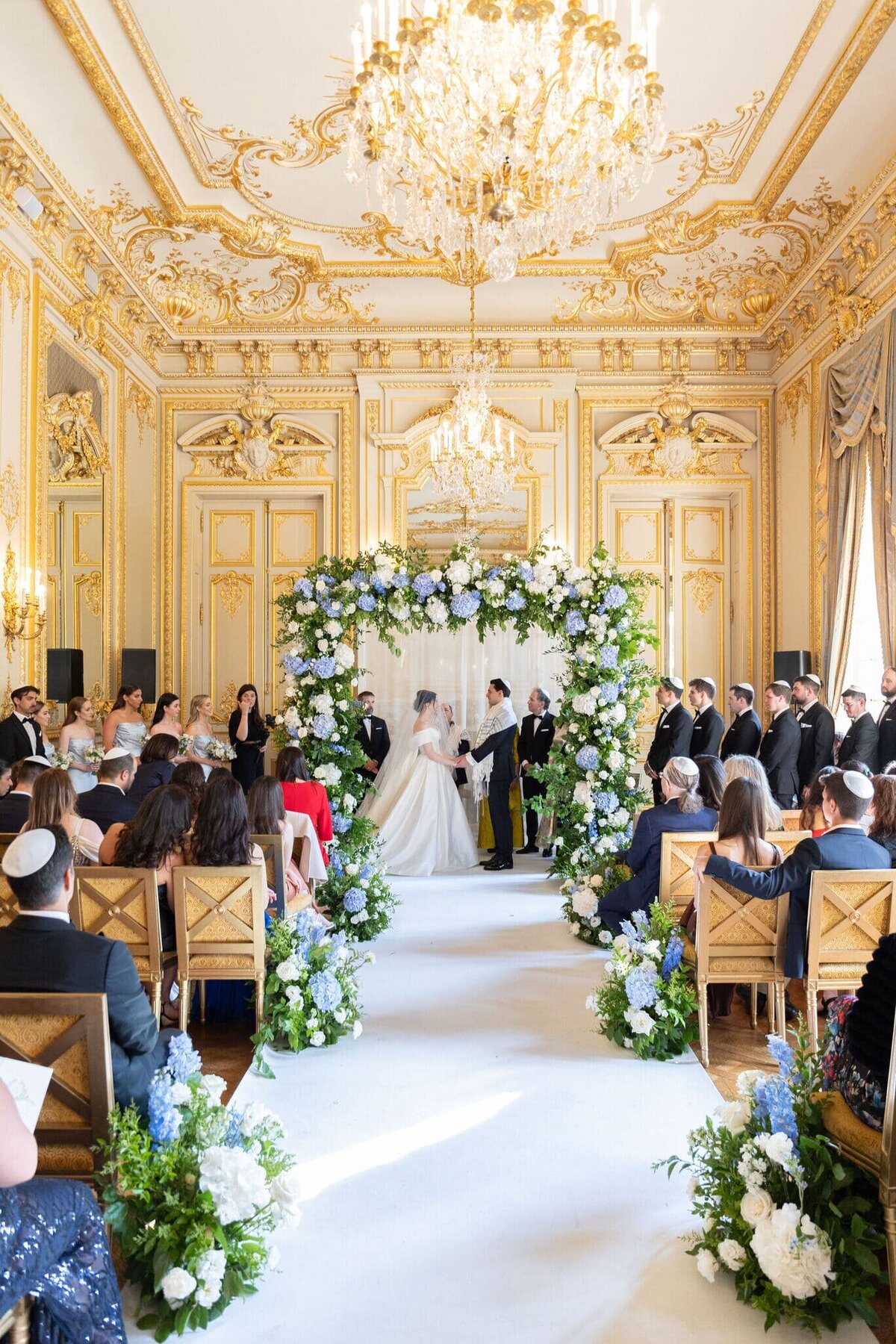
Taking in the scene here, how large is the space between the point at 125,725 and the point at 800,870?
668 cm

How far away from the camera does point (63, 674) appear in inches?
341

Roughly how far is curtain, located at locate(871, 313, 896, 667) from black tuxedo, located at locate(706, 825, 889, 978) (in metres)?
4.08

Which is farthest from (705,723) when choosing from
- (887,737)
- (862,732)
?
(887,737)

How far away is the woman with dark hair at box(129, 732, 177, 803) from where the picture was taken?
612 centimetres

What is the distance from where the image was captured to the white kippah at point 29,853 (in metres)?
2.68

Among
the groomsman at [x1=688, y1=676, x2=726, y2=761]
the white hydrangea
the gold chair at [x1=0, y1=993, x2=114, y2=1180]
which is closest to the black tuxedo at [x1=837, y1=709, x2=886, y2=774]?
the groomsman at [x1=688, y1=676, x2=726, y2=761]

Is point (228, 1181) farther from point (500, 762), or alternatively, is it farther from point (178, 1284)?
point (500, 762)

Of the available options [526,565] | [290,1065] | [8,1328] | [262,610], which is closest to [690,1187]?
[8,1328]

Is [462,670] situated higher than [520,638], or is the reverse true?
[520,638]

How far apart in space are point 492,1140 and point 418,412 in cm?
939

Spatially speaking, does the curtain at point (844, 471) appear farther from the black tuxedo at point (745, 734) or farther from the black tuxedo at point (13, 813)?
the black tuxedo at point (13, 813)

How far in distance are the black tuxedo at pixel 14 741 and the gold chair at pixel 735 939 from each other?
4.89 m

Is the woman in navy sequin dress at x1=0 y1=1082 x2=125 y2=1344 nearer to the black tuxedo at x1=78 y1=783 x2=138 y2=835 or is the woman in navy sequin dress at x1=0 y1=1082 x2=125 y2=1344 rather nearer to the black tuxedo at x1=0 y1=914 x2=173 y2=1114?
the black tuxedo at x1=0 y1=914 x2=173 y2=1114

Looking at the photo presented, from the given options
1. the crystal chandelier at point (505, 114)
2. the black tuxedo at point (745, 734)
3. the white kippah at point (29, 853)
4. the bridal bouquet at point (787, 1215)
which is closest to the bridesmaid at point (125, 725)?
the black tuxedo at point (745, 734)
